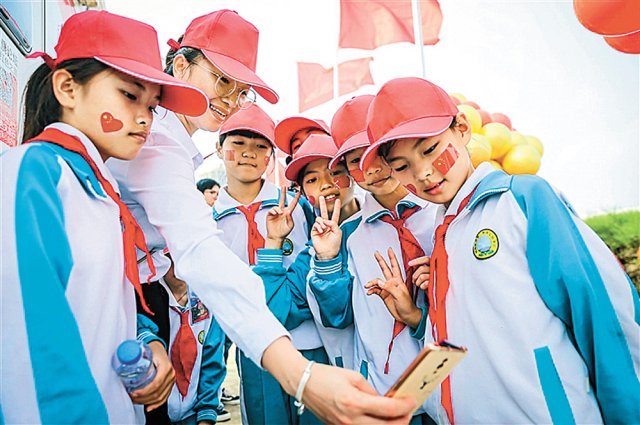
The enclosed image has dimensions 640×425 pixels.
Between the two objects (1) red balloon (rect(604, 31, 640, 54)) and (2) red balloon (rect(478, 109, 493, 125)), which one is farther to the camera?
(2) red balloon (rect(478, 109, 493, 125))

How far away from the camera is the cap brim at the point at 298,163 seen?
7.79 feet

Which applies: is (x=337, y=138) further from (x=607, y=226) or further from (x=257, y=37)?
(x=607, y=226)

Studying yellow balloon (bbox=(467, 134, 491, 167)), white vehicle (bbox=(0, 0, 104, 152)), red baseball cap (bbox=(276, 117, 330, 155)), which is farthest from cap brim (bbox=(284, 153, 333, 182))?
yellow balloon (bbox=(467, 134, 491, 167))

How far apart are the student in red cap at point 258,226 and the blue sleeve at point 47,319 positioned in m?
1.19

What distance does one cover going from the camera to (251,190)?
2.63 metres

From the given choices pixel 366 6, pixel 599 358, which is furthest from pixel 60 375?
pixel 366 6

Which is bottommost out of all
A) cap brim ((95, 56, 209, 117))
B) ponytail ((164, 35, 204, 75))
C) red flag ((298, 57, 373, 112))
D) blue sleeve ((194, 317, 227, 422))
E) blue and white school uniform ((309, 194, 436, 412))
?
blue sleeve ((194, 317, 227, 422))

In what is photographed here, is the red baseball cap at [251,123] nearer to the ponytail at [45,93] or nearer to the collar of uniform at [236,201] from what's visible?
the collar of uniform at [236,201]

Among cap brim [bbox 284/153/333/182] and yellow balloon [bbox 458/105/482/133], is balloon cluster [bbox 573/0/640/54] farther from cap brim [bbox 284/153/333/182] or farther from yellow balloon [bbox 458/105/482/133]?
yellow balloon [bbox 458/105/482/133]

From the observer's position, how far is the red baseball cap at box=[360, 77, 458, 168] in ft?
5.25

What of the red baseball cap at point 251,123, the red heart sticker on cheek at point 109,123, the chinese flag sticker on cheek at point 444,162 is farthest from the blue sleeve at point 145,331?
the red baseball cap at point 251,123

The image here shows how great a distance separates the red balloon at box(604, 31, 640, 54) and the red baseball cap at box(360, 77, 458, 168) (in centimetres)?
113

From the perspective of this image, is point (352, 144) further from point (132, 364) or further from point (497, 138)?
point (497, 138)

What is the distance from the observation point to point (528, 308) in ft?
4.37
